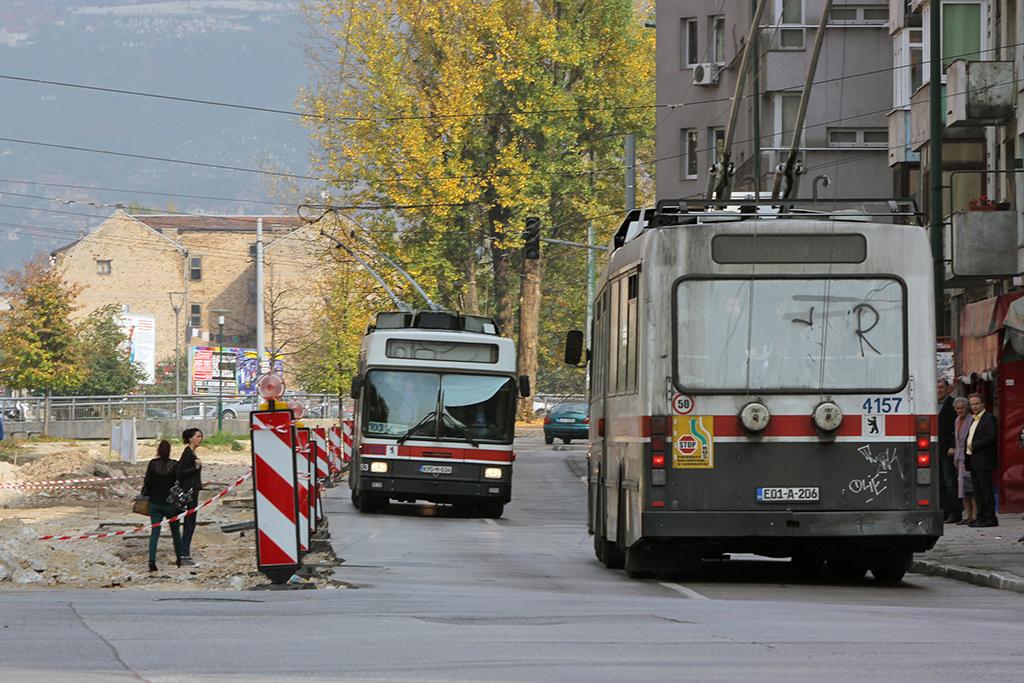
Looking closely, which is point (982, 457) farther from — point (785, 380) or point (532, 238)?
point (532, 238)

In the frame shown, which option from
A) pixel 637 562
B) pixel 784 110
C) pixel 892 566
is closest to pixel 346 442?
pixel 784 110

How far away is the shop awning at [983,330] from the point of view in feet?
101

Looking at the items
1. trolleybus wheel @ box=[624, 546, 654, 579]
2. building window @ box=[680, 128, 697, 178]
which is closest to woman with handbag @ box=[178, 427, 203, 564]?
trolleybus wheel @ box=[624, 546, 654, 579]

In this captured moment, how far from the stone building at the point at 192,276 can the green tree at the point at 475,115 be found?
63150 mm

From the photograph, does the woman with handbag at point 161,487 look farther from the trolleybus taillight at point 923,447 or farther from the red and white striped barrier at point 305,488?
the trolleybus taillight at point 923,447

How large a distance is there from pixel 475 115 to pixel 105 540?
38.1 m

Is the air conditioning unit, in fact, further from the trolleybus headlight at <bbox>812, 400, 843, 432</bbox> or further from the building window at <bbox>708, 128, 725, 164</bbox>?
the trolleybus headlight at <bbox>812, 400, 843, 432</bbox>

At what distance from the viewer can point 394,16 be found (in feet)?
209

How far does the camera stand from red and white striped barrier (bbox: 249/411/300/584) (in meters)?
17.5

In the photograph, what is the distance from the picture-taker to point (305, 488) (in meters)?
24.7

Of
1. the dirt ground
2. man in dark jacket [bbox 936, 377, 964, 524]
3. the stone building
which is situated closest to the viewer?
the dirt ground

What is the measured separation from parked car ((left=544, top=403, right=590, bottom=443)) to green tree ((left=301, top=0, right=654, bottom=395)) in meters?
4.92

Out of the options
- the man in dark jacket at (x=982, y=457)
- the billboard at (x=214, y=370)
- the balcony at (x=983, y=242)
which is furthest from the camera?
the billboard at (x=214, y=370)

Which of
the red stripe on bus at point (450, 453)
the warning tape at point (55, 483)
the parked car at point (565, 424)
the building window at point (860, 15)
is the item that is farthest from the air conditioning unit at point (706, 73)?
A: the red stripe on bus at point (450, 453)
